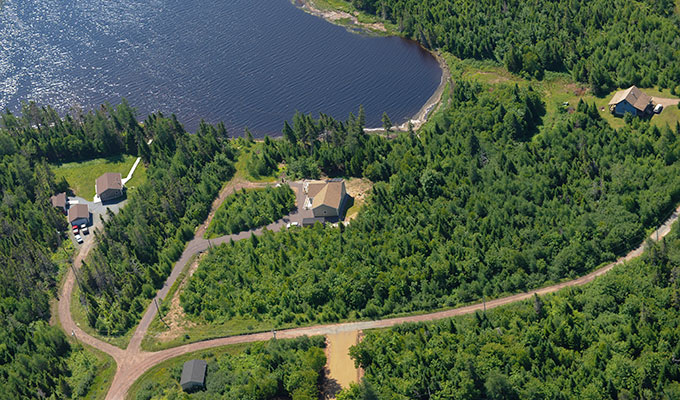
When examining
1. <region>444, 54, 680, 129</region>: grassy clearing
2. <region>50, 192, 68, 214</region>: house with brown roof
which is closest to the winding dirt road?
<region>444, 54, 680, 129</region>: grassy clearing

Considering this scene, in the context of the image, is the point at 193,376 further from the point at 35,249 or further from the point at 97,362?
the point at 35,249

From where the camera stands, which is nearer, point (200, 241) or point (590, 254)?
point (590, 254)

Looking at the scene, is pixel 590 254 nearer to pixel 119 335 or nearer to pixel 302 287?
pixel 302 287

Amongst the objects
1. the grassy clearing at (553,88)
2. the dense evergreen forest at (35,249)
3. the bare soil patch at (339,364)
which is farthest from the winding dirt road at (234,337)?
the grassy clearing at (553,88)

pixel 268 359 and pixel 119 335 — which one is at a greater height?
pixel 268 359

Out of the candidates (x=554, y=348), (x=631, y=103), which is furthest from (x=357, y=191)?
(x=631, y=103)

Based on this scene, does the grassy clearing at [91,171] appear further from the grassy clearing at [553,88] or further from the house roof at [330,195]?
the grassy clearing at [553,88]

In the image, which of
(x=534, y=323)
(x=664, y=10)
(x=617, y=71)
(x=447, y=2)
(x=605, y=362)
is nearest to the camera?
(x=605, y=362)

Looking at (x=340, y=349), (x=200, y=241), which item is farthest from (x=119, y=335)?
(x=340, y=349)

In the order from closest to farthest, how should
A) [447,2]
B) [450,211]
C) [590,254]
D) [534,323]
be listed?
[534,323], [590,254], [450,211], [447,2]

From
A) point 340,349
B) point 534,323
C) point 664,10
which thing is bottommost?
point 340,349
